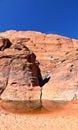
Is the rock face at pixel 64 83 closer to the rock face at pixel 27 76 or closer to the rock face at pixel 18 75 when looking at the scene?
the rock face at pixel 27 76

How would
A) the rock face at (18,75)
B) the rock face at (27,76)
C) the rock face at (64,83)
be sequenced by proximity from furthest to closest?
the rock face at (18,75)
the rock face at (27,76)
the rock face at (64,83)

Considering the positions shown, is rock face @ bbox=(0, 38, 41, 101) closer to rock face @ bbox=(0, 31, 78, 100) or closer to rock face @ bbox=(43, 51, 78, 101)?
rock face @ bbox=(0, 31, 78, 100)

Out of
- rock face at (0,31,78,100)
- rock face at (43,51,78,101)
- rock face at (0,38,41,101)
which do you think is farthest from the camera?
rock face at (0,38,41,101)

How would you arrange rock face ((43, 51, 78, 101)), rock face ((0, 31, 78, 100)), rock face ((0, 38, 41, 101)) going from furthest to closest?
rock face ((0, 38, 41, 101)) < rock face ((0, 31, 78, 100)) < rock face ((43, 51, 78, 101))

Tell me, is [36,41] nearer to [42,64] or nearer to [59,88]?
[42,64]

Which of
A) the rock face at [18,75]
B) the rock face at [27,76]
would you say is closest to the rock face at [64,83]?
the rock face at [27,76]

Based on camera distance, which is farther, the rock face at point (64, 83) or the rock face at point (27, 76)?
the rock face at point (27, 76)

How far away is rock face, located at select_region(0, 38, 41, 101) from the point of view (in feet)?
177

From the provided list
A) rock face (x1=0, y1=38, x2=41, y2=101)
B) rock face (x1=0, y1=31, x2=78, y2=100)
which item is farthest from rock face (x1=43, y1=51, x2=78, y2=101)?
rock face (x1=0, y1=38, x2=41, y2=101)

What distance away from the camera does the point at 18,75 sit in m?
56.9

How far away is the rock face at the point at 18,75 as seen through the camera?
5390 centimetres

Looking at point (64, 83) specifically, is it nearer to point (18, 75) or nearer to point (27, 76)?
point (27, 76)

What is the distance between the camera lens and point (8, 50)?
6106 centimetres

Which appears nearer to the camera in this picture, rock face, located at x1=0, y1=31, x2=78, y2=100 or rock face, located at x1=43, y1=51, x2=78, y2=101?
rock face, located at x1=43, y1=51, x2=78, y2=101
